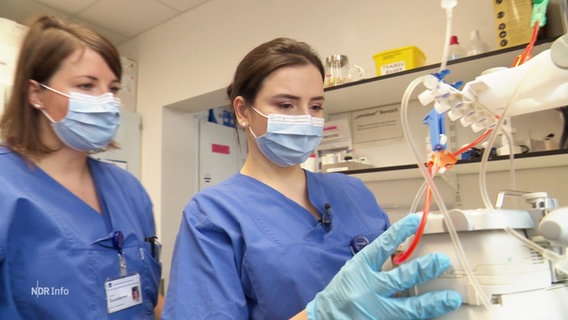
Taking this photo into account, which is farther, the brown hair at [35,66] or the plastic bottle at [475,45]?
the plastic bottle at [475,45]

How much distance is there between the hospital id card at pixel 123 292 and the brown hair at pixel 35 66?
1.29ft

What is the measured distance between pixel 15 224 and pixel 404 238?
32.9 inches

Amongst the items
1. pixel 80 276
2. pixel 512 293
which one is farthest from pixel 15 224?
pixel 512 293

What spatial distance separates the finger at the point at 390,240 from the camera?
1.93 feet

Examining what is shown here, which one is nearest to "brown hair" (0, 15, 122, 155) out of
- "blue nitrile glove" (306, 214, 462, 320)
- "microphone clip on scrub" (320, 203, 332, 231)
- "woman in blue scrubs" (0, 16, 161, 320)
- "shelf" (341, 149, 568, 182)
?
"woman in blue scrubs" (0, 16, 161, 320)

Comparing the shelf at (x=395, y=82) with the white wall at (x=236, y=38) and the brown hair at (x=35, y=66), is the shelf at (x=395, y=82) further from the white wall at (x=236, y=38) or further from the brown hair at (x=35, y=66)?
the brown hair at (x=35, y=66)

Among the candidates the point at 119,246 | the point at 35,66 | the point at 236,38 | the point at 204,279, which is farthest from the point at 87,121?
the point at 236,38

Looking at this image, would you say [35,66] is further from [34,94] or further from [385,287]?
[385,287]

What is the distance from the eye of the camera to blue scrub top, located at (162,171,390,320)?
2.56 ft

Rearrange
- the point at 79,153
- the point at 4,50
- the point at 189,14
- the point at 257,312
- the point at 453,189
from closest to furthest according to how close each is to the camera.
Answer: the point at 257,312, the point at 79,153, the point at 453,189, the point at 4,50, the point at 189,14

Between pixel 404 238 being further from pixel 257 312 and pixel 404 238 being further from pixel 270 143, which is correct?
pixel 270 143

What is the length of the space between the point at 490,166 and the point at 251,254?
1.14 m

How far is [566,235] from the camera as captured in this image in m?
0.57

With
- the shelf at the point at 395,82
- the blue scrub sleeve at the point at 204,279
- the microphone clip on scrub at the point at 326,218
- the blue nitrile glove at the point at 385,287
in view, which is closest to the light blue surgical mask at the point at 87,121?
the blue scrub sleeve at the point at 204,279
